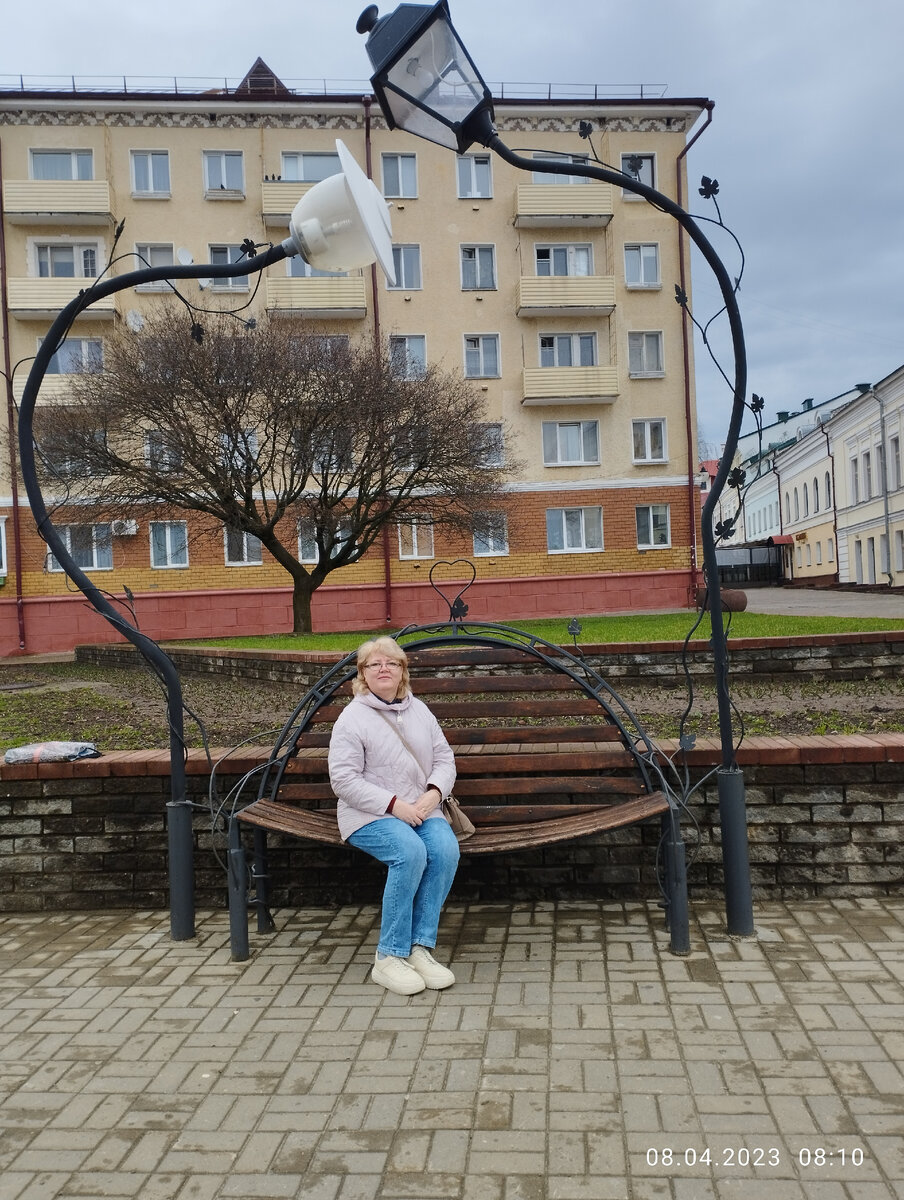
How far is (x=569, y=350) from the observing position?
3027 centimetres

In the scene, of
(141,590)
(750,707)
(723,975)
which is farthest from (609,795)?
(141,590)

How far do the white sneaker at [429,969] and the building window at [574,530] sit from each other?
26.1 metres

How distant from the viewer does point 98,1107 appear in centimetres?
309

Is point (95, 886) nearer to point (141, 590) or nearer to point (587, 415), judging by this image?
point (141, 590)

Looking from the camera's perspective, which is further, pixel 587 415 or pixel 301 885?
pixel 587 415

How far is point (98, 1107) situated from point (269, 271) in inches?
1107

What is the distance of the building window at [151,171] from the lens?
95.1 feet

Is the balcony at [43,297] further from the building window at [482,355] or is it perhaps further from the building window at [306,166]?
the building window at [482,355]

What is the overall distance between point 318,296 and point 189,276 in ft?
81.9

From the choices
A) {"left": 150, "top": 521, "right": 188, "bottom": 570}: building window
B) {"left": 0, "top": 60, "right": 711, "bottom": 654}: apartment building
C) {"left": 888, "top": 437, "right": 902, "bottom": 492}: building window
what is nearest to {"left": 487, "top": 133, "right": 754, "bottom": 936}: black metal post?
{"left": 0, "top": 60, "right": 711, "bottom": 654}: apartment building

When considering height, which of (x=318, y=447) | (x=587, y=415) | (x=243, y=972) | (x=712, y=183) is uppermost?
(x=587, y=415)

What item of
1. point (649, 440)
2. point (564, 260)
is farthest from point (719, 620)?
point (564, 260)

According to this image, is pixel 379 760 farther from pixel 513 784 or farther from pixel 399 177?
pixel 399 177

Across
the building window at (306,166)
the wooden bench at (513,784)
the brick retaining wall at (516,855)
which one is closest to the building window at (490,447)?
the building window at (306,166)
